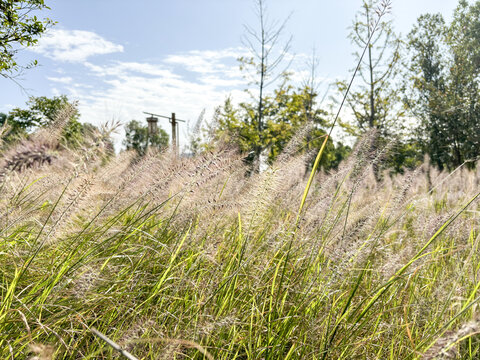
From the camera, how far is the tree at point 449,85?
1638cm

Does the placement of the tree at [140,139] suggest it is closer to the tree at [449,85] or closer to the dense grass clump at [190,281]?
the dense grass clump at [190,281]

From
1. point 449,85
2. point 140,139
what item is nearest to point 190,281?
point 449,85

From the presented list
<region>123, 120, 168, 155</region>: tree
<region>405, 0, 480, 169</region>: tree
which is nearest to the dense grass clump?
<region>123, 120, 168, 155</region>: tree

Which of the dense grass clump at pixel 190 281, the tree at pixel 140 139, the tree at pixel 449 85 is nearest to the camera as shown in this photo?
the dense grass clump at pixel 190 281

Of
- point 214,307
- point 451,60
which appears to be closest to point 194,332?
point 214,307

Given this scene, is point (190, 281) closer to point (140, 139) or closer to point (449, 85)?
point (449, 85)

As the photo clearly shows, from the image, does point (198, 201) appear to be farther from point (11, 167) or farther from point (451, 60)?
point (451, 60)

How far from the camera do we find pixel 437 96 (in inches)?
643

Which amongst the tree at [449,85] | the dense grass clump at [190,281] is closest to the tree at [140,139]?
the dense grass clump at [190,281]

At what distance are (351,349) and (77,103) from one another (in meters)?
1.77

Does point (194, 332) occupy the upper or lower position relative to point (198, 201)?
lower

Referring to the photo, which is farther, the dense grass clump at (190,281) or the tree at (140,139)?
the tree at (140,139)

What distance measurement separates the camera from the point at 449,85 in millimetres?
17156

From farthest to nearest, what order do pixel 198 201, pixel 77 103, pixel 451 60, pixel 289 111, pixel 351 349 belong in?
1. pixel 451 60
2. pixel 289 111
3. pixel 77 103
4. pixel 198 201
5. pixel 351 349
